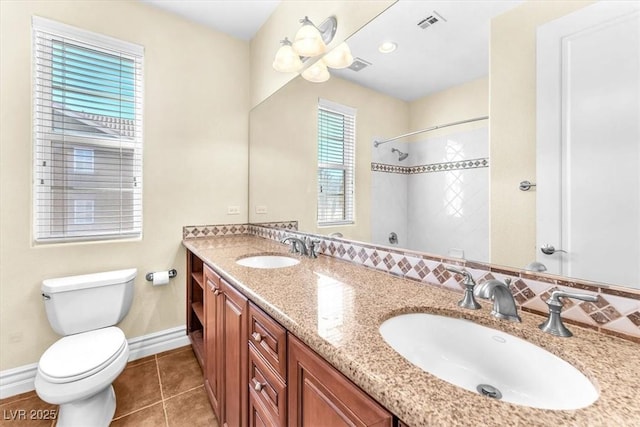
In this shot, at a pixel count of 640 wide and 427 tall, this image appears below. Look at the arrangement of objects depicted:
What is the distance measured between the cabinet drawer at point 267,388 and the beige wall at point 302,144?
28.7 inches

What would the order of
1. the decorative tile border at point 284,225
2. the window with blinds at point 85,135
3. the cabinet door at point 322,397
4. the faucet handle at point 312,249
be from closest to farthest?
the cabinet door at point 322,397, the faucet handle at point 312,249, the window with blinds at point 85,135, the decorative tile border at point 284,225

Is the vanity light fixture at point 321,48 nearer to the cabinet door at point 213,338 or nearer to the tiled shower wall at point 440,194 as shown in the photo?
the tiled shower wall at point 440,194

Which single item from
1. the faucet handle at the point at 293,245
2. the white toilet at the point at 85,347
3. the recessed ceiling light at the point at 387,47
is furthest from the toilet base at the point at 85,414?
the recessed ceiling light at the point at 387,47

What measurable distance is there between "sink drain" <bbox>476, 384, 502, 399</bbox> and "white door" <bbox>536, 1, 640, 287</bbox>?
0.37 meters

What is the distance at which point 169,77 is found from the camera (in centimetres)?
212

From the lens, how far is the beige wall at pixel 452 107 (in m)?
0.90

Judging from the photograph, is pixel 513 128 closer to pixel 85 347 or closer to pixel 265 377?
pixel 265 377

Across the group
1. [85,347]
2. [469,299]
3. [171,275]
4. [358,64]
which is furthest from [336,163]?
[85,347]

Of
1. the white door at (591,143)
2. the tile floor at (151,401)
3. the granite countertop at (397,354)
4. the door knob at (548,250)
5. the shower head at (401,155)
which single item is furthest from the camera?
the tile floor at (151,401)

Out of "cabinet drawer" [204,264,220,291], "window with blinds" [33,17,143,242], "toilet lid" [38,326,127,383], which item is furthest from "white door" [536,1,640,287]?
"window with blinds" [33,17,143,242]

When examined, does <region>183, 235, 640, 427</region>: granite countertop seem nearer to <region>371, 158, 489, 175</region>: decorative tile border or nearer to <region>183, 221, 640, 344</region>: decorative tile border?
<region>183, 221, 640, 344</region>: decorative tile border

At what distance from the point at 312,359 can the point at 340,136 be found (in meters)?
1.22

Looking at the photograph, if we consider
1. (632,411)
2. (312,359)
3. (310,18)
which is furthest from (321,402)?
(310,18)

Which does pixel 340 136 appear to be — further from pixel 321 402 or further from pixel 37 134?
pixel 37 134
